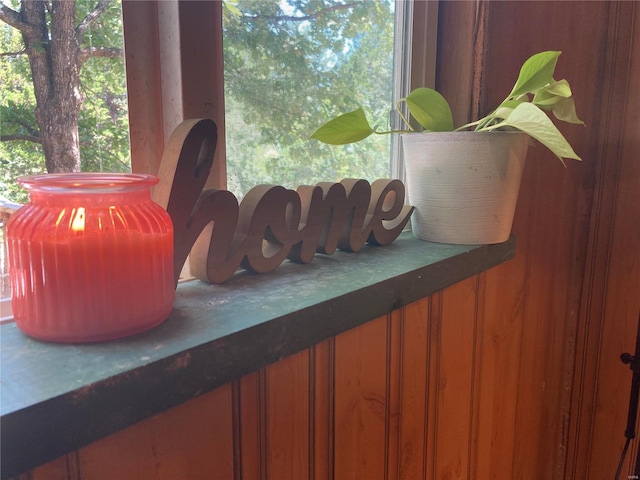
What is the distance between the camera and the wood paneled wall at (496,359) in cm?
58

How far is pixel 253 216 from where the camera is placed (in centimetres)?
67

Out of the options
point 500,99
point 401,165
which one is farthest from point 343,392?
point 500,99

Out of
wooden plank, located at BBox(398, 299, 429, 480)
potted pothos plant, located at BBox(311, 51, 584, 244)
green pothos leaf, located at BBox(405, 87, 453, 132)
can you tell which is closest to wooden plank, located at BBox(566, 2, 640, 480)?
potted pothos plant, located at BBox(311, 51, 584, 244)

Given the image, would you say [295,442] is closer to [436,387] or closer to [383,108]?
[436,387]

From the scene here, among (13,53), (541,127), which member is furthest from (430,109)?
(13,53)

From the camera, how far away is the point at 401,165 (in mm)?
1125

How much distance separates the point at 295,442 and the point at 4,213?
1.50 feet

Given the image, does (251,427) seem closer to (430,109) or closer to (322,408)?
(322,408)

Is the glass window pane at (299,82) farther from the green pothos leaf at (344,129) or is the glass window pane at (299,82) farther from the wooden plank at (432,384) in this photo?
the wooden plank at (432,384)

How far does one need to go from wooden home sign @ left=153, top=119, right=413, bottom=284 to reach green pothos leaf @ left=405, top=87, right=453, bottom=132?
0.13 meters

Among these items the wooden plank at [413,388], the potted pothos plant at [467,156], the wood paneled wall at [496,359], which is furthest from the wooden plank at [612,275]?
the wooden plank at [413,388]

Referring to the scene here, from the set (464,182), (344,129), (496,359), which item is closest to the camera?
(344,129)

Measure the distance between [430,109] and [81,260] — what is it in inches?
26.2

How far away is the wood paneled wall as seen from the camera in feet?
1.90
